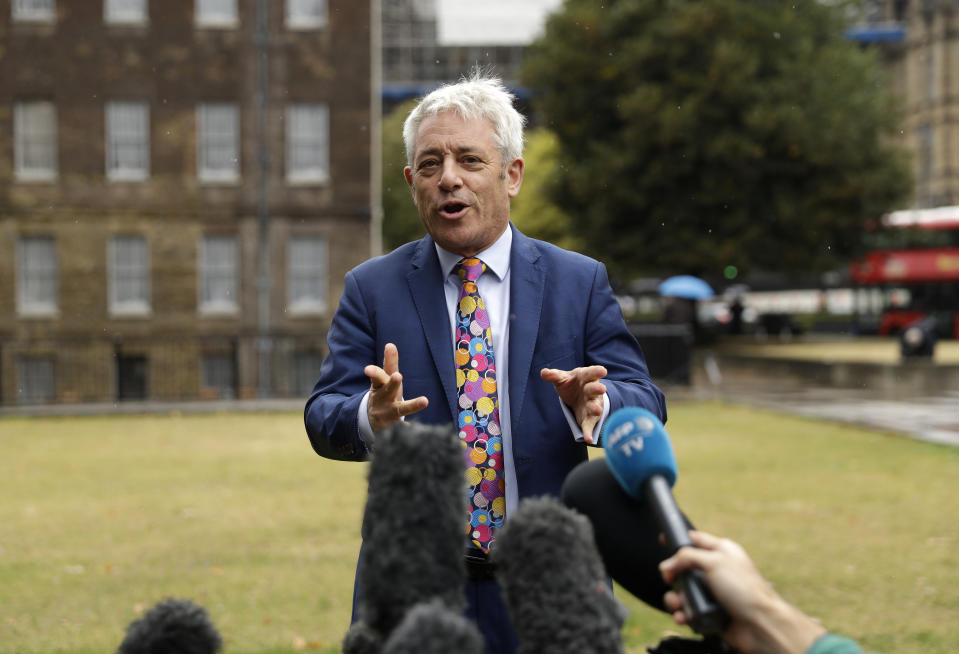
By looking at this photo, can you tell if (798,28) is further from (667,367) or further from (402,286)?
(402,286)

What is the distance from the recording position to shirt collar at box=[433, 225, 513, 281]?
2682mm

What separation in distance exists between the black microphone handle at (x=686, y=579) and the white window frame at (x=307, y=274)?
26.5m

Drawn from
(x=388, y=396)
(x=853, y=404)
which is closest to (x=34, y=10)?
(x=853, y=404)

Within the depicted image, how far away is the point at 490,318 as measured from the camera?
266 centimetres

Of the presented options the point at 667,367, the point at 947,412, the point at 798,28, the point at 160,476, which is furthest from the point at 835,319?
the point at 160,476

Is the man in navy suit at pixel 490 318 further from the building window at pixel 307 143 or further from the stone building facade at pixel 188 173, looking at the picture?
the building window at pixel 307 143

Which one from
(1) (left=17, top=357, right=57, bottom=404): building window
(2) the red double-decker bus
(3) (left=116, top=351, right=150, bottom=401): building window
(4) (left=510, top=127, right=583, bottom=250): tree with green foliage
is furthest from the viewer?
(4) (left=510, top=127, right=583, bottom=250): tree with green foliage

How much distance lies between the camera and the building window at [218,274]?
2762 cm

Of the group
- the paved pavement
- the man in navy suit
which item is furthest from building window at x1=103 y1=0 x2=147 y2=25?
the man in navy suit

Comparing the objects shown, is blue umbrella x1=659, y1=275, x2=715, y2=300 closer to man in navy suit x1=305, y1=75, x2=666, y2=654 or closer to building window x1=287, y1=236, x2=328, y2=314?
building window x1=287, y1=236, x2=328, y2=314

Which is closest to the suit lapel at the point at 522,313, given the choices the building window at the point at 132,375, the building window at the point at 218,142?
the building window at the point at 132,375

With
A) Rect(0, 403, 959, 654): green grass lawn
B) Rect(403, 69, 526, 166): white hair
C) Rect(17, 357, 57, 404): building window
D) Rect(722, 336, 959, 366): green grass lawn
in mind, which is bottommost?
Rect(722, 336, 959, 366): green grass lawn

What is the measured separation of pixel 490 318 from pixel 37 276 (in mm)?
27023

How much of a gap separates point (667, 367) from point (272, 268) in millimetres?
11008
